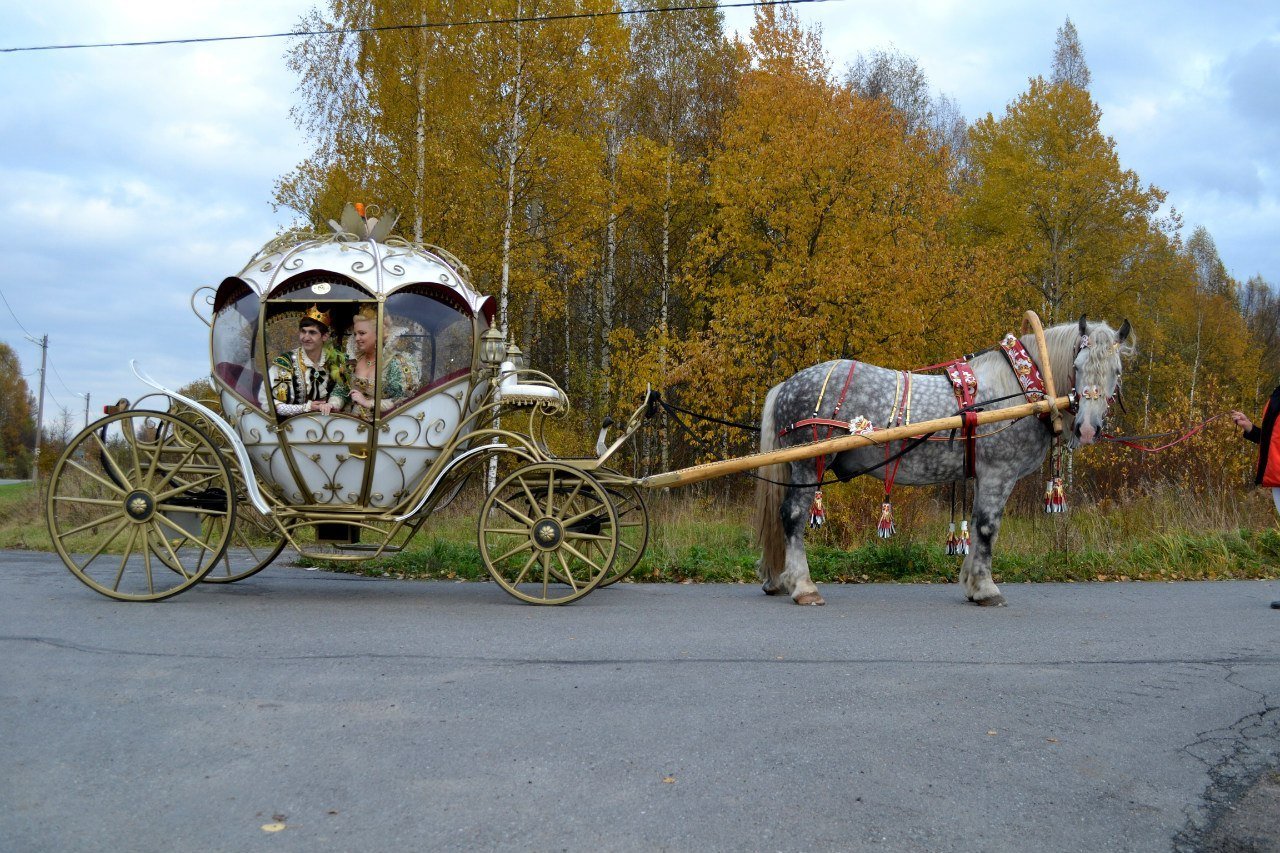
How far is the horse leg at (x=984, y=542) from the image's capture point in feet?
23.3

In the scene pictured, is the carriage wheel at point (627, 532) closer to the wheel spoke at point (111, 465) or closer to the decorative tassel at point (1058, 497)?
the decorative tassel at point (1058, 497)

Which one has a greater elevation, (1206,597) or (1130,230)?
(1130,230)

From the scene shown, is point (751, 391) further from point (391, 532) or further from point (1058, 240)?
point (1058, 240)

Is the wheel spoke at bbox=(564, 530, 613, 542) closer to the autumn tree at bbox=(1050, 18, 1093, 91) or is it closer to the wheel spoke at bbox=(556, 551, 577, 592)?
the wheel spoke at bbox=(556, 551, 577, 592)

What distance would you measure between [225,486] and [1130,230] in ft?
94.0

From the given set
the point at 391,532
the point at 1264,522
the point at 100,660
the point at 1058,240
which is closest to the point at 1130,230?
the point at 1058,240

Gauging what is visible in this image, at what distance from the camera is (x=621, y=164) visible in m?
22.2

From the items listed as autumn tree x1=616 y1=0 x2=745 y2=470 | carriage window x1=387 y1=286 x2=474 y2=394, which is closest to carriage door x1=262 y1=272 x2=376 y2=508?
carriage window x1=387 y1=286 x2=474 y2=394

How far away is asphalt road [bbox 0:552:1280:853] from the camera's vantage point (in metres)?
3.04

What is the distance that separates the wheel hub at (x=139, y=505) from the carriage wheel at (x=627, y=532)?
3.14 m

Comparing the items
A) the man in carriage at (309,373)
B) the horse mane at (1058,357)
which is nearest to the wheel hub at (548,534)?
the man in carriage at (309,373)

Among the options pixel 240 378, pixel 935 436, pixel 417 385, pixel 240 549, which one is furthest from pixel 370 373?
pixel 240 549

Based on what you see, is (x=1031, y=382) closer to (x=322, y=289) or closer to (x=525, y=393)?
(x=525, y=393)

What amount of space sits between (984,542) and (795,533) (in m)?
1.38
